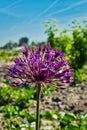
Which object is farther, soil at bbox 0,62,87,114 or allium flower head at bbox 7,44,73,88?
soil at bbox 0,62,87,114

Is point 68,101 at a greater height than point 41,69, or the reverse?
point 41,69

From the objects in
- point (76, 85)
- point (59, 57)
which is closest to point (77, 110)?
point (76, 85)

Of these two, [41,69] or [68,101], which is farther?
[68,101]

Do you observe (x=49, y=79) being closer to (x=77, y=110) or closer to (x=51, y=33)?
(x=77, y=110)

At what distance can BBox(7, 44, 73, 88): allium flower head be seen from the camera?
326 centimetres

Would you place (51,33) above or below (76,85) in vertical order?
above

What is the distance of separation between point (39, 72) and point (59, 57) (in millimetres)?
253

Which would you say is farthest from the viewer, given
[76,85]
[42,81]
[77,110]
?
[76,85]

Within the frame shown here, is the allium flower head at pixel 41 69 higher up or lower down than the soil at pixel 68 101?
higher up

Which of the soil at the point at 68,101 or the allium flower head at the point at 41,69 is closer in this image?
the allium flower head at the point at 41,69

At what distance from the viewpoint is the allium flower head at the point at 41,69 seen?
326cm

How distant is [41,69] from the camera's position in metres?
3.23

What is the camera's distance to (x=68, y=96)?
1041 cm

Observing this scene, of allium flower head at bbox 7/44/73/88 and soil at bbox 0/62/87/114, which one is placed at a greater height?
allium flower head at bbox 7/44/73/88
